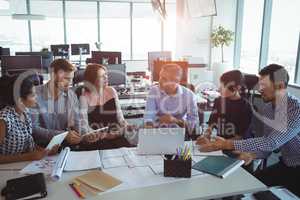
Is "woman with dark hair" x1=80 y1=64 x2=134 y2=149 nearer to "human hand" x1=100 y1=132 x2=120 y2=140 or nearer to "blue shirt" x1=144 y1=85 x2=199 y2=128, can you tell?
"human hand" x1=100 y1=132 x2=120 y2=140

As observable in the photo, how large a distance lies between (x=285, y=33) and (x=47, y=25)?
720 cm

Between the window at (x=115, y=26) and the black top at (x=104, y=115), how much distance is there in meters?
6.97

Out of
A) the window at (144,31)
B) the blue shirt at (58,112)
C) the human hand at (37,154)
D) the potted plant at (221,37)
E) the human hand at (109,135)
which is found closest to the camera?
the human hand at (37,154)

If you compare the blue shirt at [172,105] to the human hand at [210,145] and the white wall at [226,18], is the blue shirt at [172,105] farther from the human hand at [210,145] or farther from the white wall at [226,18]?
the white wall at [226,18]

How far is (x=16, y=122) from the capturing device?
1.78 meters

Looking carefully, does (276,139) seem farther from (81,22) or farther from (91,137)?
(81,22)

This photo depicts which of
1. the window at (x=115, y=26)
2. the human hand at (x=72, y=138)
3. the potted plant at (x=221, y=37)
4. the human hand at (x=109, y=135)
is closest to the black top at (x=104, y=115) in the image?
the human hand at (x=109, y=135)

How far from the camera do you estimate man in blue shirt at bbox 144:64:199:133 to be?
2656 mm

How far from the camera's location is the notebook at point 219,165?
1548 mm

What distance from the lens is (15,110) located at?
1805 mm

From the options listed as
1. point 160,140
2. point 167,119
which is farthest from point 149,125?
point 160,140

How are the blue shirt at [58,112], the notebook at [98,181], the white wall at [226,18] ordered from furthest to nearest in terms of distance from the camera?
1. the white wall at [226,18]
2. the blue shirt at [58,112]
3. the notebook at [98,181]

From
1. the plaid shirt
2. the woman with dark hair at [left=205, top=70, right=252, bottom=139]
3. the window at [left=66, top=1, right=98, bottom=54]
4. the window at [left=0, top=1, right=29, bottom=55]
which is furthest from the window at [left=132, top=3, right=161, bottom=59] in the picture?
the plaid shirt

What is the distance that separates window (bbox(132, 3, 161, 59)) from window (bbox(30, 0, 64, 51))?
2.42 meters
